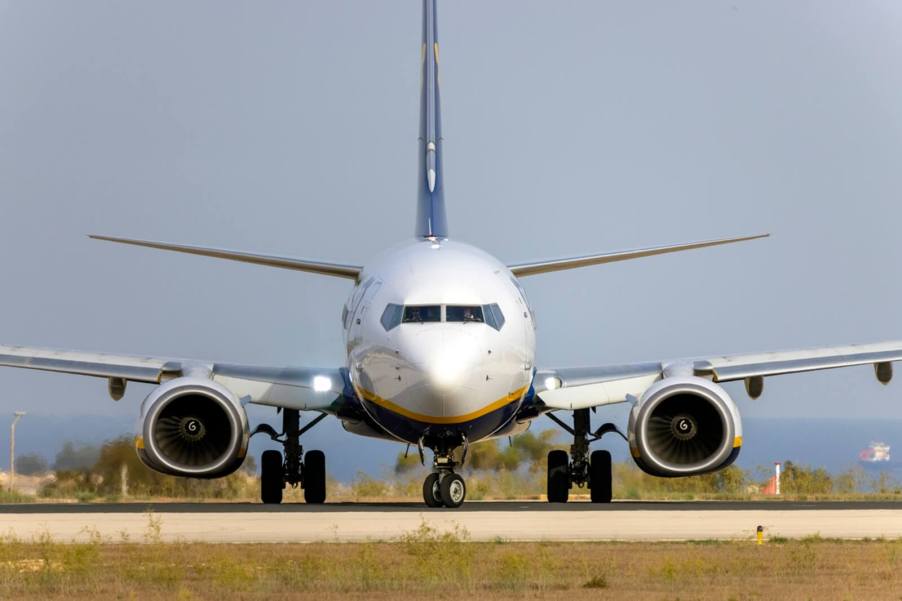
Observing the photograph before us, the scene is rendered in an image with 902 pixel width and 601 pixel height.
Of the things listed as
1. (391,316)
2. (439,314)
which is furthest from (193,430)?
(439,314)

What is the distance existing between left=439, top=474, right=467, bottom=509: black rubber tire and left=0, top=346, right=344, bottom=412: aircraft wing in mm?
4068

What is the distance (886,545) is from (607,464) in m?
12.9

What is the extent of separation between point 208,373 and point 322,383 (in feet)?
6.61

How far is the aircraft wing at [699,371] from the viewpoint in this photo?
1275 inches

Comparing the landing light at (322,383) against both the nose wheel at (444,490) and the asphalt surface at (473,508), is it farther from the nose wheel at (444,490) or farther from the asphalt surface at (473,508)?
the nose wheel at (444,490)

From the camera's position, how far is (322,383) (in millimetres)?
32656

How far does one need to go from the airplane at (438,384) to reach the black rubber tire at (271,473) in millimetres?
26

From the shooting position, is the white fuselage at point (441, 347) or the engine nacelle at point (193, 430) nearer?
the white fuselage at point (441, 347)

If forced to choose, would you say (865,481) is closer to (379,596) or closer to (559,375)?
(559,375)

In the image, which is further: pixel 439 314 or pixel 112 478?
pixel 112 478

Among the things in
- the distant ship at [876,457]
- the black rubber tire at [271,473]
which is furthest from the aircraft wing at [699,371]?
the distant ship at [876,457]

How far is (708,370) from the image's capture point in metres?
32.2

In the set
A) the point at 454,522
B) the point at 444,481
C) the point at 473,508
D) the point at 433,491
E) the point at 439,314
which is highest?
the point at 439,314

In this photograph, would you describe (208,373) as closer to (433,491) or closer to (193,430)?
(193,430)
